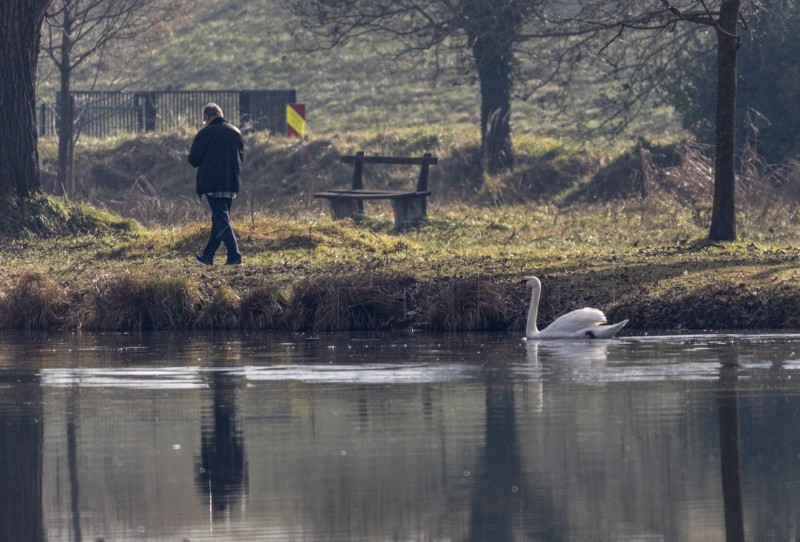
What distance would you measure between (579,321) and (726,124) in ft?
20.8

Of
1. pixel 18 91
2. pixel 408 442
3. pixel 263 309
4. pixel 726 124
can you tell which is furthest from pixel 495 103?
pixel 408 442

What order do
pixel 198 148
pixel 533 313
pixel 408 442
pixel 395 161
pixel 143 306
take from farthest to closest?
pixel 395 161
pixel 198 148
pixel 143 306
pixel 533 313
pixel 408 442

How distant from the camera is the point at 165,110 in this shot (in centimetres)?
4684

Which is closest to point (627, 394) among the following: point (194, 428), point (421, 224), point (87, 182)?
point (194, 428)

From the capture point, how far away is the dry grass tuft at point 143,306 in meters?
20.2

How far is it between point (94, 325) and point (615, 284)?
20.2 feet

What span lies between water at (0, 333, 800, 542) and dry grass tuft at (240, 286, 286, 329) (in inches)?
78.1

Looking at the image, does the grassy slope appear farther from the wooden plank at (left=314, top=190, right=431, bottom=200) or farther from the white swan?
the white swan

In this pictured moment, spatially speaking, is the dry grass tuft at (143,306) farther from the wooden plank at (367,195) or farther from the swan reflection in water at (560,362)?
the wooden plank at (367,195)

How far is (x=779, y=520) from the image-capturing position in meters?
9.70

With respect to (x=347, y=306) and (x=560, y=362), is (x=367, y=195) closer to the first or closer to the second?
(x=347, y=306)

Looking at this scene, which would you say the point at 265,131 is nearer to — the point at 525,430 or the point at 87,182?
the point at 87,182

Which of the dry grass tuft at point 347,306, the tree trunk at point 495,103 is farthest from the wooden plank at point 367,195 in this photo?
the dry grass tuft at point 347,306

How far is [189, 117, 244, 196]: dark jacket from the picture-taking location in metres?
23.2
